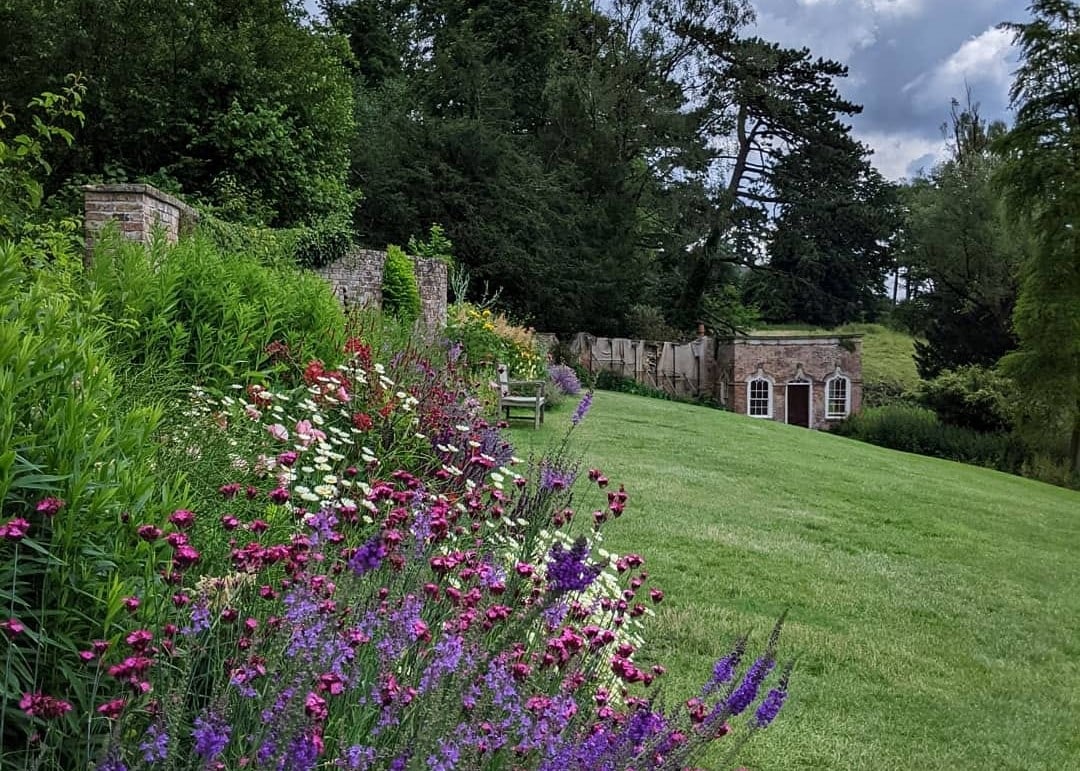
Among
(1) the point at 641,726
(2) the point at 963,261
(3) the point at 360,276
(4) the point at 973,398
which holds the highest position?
(2) the point at 963,261

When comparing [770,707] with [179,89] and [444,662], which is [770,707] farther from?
[179,89]

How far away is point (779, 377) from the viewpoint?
2191 cm

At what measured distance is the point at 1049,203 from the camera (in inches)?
657

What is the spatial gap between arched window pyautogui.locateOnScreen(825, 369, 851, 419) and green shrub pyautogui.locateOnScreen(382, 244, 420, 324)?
552 inches

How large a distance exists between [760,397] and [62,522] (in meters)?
21.8

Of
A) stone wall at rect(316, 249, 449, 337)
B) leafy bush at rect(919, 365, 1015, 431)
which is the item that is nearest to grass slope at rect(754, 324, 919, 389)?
leafy bush at rect(919, 365, 1015, 431)

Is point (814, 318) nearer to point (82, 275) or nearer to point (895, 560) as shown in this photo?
point (895, 560)

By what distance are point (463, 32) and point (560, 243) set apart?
688 centimetres


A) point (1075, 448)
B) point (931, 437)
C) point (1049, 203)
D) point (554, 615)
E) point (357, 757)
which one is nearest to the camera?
point (357, 757)

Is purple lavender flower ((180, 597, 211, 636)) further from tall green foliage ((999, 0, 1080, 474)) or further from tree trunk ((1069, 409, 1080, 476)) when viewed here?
tree trunk ((1069, 409, 1080, 476))

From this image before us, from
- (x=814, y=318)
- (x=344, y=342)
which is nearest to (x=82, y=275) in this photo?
(x=344, y=342)

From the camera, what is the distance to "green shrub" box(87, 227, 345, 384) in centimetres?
337

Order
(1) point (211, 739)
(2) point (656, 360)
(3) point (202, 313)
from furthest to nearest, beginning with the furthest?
(2) point (656, 360), (3) point (202, 313), (1) point (211, 739)

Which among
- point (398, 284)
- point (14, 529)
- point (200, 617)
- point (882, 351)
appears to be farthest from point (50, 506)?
point (882, 351)
